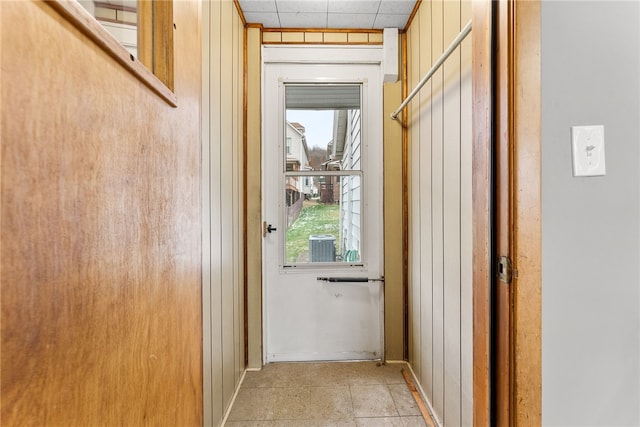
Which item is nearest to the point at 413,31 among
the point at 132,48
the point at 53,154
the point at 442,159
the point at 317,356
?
the point at 442,159

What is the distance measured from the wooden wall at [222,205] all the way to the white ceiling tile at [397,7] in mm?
908

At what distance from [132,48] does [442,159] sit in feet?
4.27

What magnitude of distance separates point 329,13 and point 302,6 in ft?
0.61

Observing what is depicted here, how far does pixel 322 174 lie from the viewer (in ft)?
7.23

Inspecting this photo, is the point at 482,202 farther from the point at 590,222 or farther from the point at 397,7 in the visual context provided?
the point at 397,7

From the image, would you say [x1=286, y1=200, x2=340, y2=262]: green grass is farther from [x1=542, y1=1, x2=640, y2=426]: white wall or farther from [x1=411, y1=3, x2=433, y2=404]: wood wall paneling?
[x1=542, y1=1, x2=640, y2=426]: white wall

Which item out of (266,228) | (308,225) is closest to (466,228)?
(308,225)

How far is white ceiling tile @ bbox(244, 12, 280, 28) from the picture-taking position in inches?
77.3

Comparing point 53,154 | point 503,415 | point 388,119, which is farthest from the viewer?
point 388,119

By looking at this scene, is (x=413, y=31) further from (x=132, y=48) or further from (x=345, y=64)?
(x=132, y=48)

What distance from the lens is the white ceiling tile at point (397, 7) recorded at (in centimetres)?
183

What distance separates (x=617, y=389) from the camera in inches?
27.0

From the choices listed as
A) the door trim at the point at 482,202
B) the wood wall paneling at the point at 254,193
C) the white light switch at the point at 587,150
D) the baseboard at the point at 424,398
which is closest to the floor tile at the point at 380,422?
the baseboard at the point at 424,398

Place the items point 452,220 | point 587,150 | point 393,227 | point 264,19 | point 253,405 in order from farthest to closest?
point 393,227 < point 264,19 < point 253,405 < point 452,220 < point 587,150
